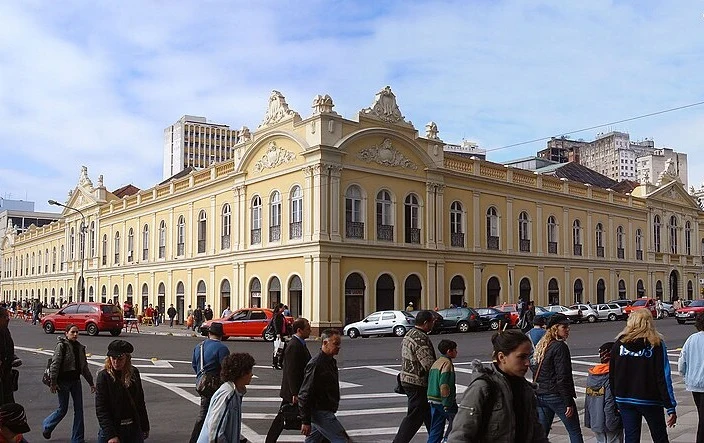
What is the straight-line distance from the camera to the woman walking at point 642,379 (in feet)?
24.0

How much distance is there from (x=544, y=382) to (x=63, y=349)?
6630mm

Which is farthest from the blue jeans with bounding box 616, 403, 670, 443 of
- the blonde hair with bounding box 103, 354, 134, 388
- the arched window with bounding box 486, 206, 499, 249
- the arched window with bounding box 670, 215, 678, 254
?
the arched window with bounding box 670, 215, 678, 254

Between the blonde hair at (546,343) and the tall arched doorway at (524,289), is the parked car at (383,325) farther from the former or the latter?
the blonde hair at (546,343)

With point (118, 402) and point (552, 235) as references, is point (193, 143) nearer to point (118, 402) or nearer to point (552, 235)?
point (552, 235)

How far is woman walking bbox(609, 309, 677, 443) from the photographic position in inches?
289

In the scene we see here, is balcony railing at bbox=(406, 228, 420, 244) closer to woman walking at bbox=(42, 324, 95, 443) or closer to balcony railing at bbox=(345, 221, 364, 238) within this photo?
balcony railing at bbox=(345, 221, 364, 238)

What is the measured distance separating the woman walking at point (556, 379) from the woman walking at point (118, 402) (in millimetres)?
4381

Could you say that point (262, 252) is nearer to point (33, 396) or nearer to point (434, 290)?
point (434, 290)

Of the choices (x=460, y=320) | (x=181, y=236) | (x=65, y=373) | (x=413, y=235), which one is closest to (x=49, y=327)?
(x=181, y=236)

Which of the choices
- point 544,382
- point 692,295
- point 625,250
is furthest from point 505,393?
point 692,295

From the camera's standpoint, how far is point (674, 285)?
65.2 metres

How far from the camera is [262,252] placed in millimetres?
40562

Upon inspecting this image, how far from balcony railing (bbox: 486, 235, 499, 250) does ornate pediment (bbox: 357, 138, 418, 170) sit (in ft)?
27.4

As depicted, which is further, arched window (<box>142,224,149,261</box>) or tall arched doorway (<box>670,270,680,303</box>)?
tall arched doorway (<box>670,270,680,303</box>)
